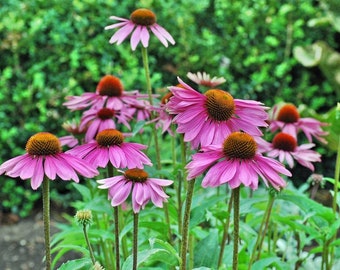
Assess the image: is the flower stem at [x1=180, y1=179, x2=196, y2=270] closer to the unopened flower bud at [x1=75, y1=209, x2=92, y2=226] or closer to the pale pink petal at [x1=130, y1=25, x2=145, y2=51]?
the unopened flower bud at [x1=75, y1=209, x2=92, y2=226]

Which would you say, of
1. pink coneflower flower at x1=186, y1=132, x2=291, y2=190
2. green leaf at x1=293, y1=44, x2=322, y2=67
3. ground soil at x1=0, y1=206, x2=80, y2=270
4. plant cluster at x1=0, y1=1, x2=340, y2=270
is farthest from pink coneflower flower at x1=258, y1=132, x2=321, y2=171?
green leaf at x1=293, y1=44, x2=322, y2=67

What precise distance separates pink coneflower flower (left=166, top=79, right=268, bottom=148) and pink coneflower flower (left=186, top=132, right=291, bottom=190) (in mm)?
44

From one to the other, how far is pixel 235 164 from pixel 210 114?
0.13 metres

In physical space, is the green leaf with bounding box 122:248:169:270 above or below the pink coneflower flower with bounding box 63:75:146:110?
below

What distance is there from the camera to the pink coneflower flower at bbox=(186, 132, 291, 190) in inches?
40.7

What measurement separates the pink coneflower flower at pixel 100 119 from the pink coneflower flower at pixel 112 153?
9.3 inches

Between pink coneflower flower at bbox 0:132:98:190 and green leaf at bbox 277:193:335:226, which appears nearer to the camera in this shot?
pink coneflower flower at bbox 0:132:98:190

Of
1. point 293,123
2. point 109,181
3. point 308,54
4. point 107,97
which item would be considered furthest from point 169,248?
point 308,54

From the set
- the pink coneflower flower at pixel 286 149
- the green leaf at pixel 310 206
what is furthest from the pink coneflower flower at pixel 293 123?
the green leaf at pixel 310 206

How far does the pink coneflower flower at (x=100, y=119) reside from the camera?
1.50 m

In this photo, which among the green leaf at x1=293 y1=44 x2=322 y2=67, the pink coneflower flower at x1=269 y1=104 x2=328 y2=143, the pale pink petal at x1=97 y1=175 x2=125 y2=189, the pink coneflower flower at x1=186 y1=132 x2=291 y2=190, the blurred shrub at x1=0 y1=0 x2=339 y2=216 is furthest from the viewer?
the green leaf at x1=293 y1=44 x2=322 y2=67

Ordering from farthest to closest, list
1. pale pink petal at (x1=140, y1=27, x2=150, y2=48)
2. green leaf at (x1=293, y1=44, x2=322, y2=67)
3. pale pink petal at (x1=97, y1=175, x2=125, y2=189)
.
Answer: green leaf at (x1=293, y1=44, x2=322, y2=67)
pale pink petal at (x1=140, y1=27, x2=150, y2=48)
pale pink petal at (x1=97, y1=175, x2=125, y2=189)

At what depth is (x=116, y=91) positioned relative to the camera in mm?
1594

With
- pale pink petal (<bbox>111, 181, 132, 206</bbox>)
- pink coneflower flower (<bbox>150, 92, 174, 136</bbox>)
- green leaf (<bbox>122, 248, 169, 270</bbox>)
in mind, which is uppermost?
pink coneflower flower (<bbox>150, 92, 174, 136</bbox>)
